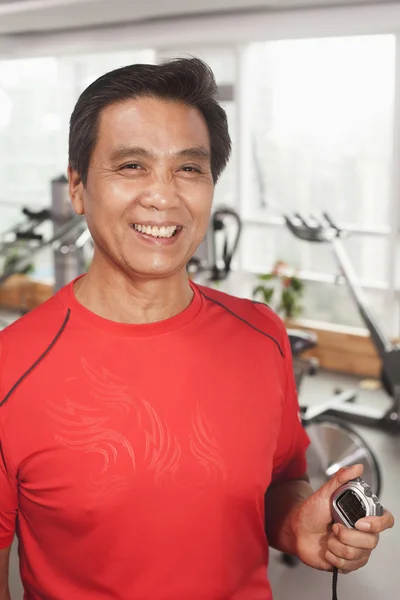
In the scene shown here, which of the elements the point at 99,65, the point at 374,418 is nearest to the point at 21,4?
the point at 374,418

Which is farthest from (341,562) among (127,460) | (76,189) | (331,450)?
(331,450)

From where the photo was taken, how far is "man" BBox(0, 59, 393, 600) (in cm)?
125

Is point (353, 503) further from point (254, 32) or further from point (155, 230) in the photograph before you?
point (254, 32)

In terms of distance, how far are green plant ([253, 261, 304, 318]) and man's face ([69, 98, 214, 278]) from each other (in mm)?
4243

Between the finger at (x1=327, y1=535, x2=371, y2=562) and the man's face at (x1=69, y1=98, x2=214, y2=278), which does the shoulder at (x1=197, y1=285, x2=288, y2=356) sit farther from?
the finger at (x1=327, y1=535, x2=371, y2=562)

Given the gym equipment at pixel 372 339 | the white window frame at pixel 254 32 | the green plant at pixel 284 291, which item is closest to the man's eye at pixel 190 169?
the white window frame at pixel 254 32

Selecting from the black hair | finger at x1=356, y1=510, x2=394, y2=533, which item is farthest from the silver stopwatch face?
the black hair

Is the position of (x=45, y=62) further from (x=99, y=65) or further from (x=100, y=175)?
(x=100, y=175)

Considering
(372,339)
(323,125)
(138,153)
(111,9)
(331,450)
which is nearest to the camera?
(138,153)

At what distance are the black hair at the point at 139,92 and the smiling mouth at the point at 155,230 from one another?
15cm

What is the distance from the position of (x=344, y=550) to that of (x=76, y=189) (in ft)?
2.66

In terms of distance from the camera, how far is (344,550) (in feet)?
3.99

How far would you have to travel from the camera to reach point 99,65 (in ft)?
22.0

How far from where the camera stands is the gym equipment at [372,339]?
383cm
